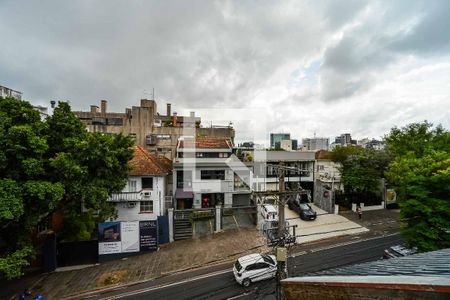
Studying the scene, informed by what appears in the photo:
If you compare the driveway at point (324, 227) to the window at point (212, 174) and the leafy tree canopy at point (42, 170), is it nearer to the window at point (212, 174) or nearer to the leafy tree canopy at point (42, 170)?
the window at point (212, 174)

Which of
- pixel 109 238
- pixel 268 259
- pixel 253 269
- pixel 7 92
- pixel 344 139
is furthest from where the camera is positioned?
pixel 344 139

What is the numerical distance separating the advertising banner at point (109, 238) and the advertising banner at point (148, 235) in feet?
5.24

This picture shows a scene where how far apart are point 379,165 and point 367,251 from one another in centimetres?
1248

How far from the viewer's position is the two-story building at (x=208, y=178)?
25.1m

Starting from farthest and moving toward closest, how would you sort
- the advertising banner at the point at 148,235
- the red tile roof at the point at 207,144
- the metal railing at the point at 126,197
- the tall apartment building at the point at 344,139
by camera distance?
the tall apartment building at the point at 344,139 → the red tile roof at the point at 207,144 → the metal railing at the point at 126,197 → the advertising banner at the point at 148,235

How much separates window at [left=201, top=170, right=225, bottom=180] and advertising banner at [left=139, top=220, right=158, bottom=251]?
8.25m

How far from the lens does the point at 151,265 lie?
54.9 ft

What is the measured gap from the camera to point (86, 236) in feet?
59.3

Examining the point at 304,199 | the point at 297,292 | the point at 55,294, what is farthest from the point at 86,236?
the point at 304,199

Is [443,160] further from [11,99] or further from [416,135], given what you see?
[11,99]

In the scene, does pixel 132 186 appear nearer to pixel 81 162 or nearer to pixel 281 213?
pixel 81 162

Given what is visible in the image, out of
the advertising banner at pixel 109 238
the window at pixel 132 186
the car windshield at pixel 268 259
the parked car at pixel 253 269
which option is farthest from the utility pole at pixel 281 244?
the window at pixel 132 186

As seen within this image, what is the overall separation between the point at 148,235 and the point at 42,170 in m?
9.05

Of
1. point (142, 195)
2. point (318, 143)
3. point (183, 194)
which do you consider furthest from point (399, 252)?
point (318, 143)
